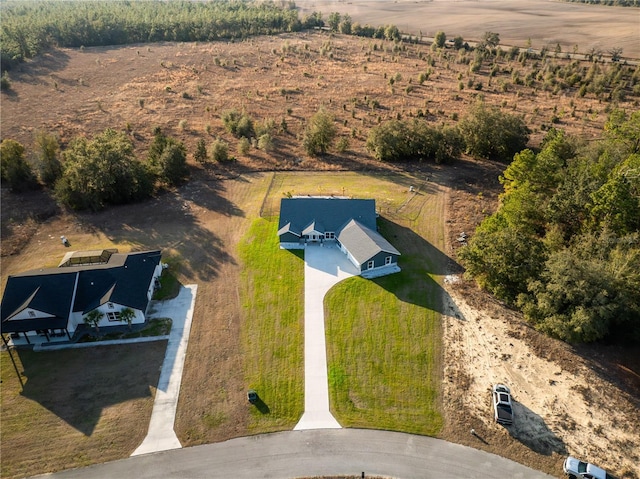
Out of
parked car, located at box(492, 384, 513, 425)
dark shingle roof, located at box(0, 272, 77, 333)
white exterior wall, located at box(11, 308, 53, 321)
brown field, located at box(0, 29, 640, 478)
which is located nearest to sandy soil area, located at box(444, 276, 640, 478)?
brown field, located at box(0, 29, 640, 478)

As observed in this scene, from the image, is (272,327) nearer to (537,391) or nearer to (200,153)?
(537,391)

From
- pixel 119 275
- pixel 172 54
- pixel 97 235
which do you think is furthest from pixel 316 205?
pixel 172 54

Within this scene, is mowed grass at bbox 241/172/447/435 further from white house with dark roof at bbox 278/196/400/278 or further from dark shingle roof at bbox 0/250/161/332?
dark shingle roof at bbox 0/250/161/332

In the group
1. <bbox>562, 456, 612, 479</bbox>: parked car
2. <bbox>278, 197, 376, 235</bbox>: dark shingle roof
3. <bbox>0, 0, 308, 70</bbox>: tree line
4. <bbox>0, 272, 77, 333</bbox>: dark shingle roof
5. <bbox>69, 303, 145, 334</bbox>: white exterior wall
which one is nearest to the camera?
<bbox>562, 456, 612, 479</bbox>: parked car

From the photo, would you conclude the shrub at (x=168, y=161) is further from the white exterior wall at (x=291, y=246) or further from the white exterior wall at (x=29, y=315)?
the white exterior wall at (x=29, y=315)

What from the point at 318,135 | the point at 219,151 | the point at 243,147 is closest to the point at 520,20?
the point at 318,135

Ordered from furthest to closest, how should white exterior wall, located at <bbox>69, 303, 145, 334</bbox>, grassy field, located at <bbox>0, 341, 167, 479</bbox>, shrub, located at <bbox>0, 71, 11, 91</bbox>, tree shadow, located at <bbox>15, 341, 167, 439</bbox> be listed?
shrub, located at <bbox>0, 71, 11, 91</bbox>
white exterior wall, located at <bbox>69, 303, 145, 334</bbox>
tree shadow, located at <bbox>15, 341, 167, 439</bbox>
grassy field, located at <bbox>0, 341, 167, 479</bbox>

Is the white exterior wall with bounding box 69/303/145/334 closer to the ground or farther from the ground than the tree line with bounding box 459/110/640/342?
closer to the ground

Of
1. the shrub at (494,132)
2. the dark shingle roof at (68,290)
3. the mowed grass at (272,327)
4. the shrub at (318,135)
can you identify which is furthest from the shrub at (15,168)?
the shrub at (494,132)
